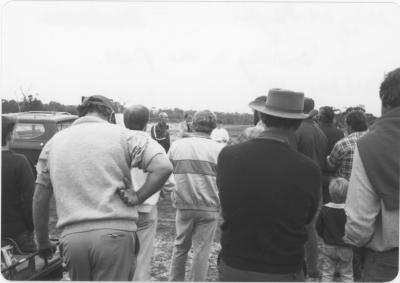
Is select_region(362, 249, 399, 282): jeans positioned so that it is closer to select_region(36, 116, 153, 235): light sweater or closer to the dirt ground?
select_region(36, 116, 153, 235): light sweater

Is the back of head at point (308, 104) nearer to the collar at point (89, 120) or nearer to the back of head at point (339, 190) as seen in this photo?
the back of head at point (339, 190)

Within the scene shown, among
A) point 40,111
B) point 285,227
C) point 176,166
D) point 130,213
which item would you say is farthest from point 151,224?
point 40,111

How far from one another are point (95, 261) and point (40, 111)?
7.25 metres

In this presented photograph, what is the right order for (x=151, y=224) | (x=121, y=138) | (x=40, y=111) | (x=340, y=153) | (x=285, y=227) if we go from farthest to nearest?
(x=40, y=111) < (x=340, y=153) < (x=151, y=224) < (x=121, y=138) < (x=285, y=227)

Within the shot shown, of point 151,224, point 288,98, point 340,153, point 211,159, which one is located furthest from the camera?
point 340,153

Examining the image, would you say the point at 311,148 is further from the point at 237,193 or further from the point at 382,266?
the point at 237,193

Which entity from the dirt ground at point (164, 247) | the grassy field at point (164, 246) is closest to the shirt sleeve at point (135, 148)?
the grassy field at point (164, 246)

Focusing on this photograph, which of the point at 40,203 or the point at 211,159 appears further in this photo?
the point at 211,159

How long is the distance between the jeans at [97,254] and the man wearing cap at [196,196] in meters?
1.51

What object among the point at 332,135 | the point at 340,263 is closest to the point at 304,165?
the point at 340,263

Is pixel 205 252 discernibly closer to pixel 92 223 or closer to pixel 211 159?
pixel 211 159

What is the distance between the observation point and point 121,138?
2.61m

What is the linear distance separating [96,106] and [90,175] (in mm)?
491

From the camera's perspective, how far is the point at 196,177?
4.05m
